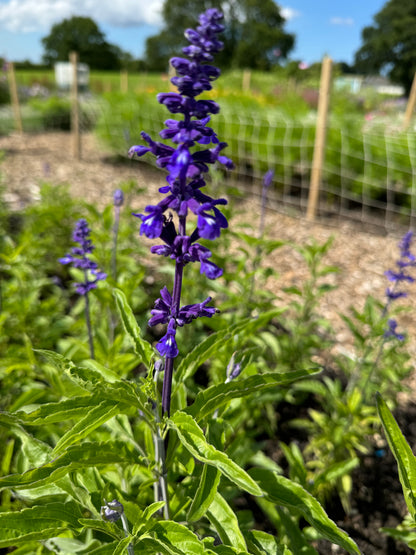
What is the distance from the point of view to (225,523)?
132 centimetres

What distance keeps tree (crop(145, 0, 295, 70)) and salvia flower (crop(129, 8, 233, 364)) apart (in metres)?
71.3

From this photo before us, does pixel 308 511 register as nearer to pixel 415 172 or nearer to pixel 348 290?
pixel 348 290

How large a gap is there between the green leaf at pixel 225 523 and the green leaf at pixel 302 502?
138 mm

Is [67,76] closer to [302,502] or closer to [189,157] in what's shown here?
[189,157]

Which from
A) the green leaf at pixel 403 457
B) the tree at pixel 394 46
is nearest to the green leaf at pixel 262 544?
the green leaf at pixel 403 457

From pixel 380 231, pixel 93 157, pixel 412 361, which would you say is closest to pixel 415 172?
pixel 380 231

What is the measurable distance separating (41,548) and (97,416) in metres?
0.96

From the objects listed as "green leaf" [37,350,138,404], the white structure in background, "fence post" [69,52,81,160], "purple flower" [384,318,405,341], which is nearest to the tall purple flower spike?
"green leaf" [37,350,138,404]

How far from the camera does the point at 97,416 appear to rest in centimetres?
111

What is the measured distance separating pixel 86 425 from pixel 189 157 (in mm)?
776

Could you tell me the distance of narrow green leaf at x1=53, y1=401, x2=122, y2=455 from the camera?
107 cm

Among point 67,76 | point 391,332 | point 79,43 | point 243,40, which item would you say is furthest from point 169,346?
point 79,43

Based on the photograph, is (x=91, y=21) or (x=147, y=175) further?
(x=91, y=21)

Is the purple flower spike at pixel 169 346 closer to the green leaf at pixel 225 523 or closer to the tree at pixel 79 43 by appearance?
the green leaf at pixel 225 523
